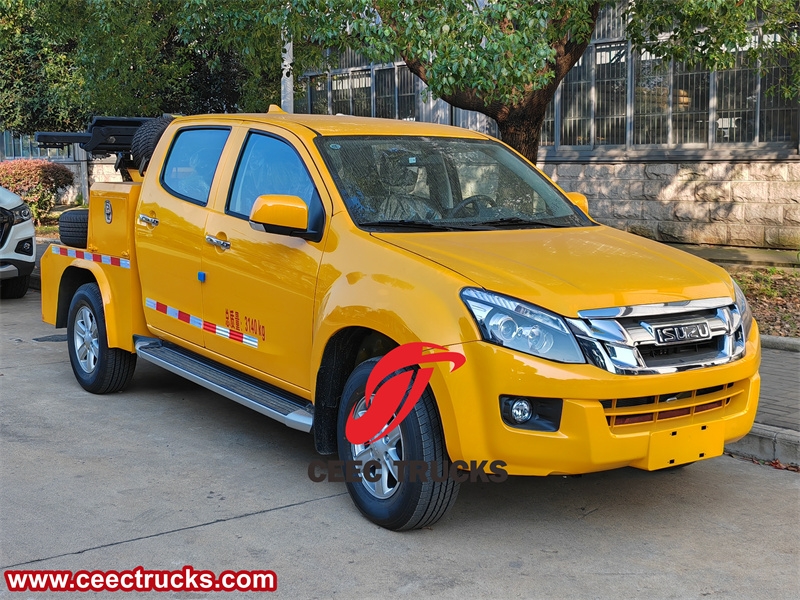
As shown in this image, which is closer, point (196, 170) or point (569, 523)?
point (569, 523)

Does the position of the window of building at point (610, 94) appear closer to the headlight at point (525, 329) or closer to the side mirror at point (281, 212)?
the side mirror at point (281, 212)

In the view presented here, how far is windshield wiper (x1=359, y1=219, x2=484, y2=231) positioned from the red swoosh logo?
2.78 feet

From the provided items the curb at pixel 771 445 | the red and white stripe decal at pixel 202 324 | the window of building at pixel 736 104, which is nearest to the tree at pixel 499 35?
the red and white stripe decal at pixel 202 324

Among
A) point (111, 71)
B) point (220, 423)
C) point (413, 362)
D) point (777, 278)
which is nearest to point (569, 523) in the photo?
point (413, 362)

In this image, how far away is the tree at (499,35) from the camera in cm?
809

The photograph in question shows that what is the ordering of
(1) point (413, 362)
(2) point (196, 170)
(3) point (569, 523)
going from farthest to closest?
1. (2) point (196, 170)
2. (3) point (569, 523)
3. (1) point (413, 362)

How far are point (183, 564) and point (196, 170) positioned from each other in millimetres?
2881

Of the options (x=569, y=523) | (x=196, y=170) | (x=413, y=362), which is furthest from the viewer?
(x=196, y=170)

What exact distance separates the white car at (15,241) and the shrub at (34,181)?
8440 millimetres

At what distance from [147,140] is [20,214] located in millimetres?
5544

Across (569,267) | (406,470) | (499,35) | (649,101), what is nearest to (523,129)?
(499,35)

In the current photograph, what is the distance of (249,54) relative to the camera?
1047 centimetres

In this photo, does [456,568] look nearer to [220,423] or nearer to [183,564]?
[183,564]

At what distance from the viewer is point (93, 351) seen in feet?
23.4
